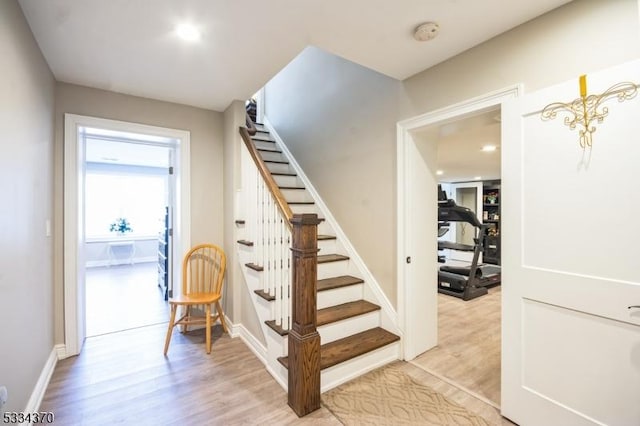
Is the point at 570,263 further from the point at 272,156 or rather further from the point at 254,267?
the point at 272,156

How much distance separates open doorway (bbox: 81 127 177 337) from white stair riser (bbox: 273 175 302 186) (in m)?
2.09

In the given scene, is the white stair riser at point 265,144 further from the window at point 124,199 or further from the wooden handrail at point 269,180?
the window at point 124,199

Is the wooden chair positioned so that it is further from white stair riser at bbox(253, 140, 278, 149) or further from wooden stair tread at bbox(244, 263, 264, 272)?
white stair riser at bbox(253, 140, 278, 149)

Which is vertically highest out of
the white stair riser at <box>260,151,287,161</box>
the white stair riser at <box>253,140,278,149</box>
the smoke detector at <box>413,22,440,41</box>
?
the smoke detector at <box>413,22,440,41</box>

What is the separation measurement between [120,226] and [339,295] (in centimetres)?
688

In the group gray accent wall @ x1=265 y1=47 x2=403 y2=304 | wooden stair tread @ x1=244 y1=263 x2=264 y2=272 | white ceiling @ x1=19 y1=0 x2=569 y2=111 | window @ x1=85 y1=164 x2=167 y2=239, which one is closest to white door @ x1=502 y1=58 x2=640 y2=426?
white ceiling @ x1=19 y1=0 x2=569 y2=111

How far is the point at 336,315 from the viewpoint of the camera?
2.40 metres

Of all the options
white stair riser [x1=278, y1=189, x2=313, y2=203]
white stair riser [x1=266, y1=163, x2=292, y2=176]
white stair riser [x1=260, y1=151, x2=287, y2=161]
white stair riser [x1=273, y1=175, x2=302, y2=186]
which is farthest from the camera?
white stair riser [x1=260, y1=151, x2=287, y2=161]

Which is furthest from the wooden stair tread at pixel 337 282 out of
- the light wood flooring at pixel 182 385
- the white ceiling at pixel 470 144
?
the white ceiling at pixel 470 144

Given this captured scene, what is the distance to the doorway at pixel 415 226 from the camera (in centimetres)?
243

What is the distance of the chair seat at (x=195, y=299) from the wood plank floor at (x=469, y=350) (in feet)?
6.18

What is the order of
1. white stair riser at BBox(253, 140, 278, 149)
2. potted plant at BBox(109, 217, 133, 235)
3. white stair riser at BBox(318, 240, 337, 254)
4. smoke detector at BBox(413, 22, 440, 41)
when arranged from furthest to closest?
potted plant at BBox(109, 217, 133, 235) < white stair riser at BBox(253, 140, 278, 149) < white stair riser at BBox(318, 240, 337, 254) < smoke detector at BBox(413, 22, 440, 41)

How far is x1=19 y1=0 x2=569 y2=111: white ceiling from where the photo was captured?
1612mm

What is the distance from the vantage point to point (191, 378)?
7.28ft
